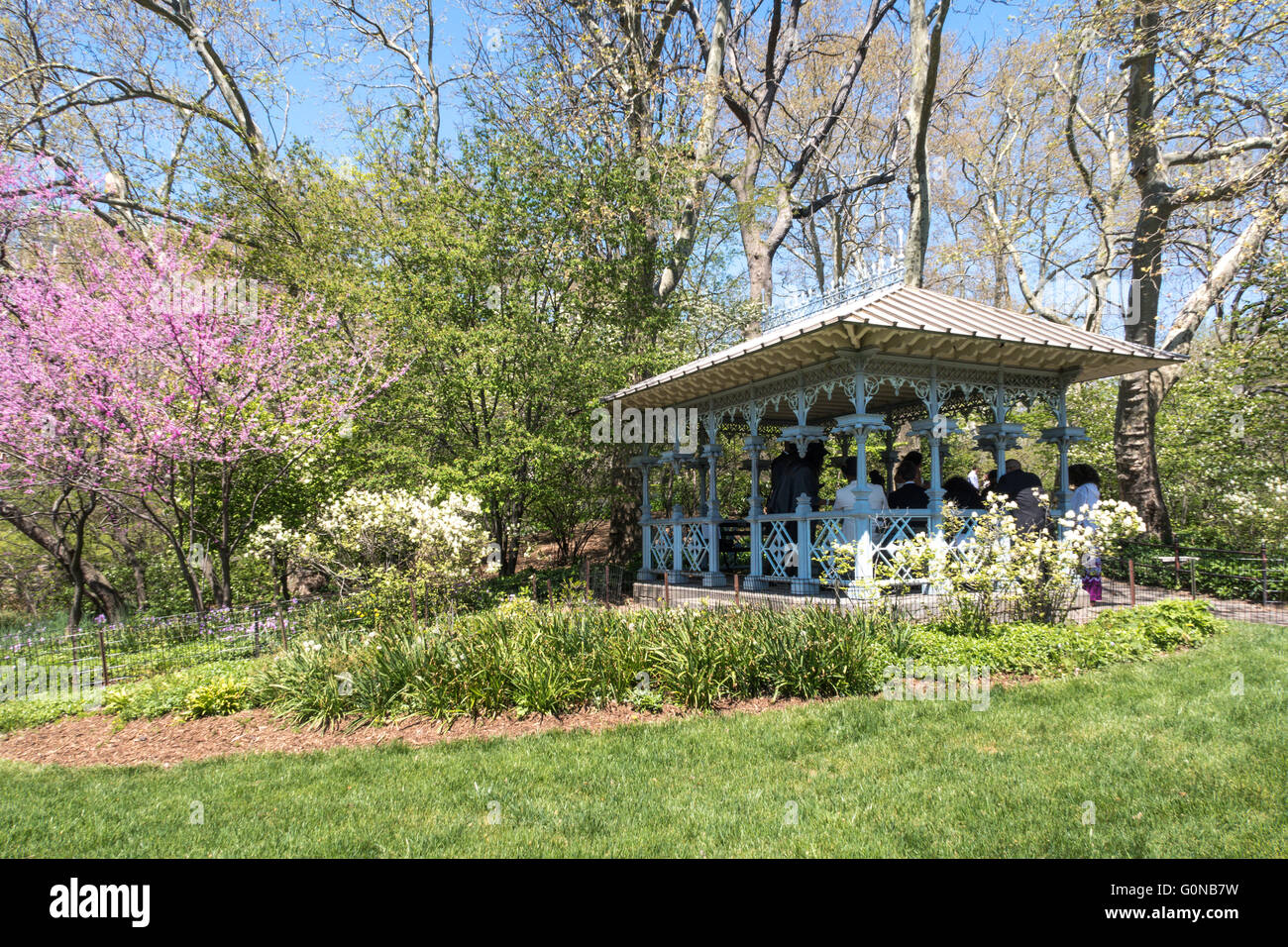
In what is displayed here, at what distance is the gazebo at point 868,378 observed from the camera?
8797 millimetres

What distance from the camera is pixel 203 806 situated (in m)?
4.39

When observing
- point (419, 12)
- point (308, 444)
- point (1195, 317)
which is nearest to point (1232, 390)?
point (1195, 317)

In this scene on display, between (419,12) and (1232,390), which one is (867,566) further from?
(419,12)

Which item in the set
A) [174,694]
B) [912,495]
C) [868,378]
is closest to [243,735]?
[174,694]

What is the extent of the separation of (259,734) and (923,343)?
8674mm

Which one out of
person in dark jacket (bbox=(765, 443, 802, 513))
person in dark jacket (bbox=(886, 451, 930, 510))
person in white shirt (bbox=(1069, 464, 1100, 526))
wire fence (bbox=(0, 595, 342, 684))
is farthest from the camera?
person in dark jacket (bbox=(765, 443, 802, 513))

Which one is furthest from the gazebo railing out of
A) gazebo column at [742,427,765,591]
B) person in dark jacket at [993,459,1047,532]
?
person in dark jacket at [993,459,1047,532]

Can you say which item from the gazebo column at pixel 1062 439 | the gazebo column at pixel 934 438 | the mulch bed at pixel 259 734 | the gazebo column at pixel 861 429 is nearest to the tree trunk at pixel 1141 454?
the gazebo column at pixel 1062 439

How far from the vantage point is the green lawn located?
3523mm

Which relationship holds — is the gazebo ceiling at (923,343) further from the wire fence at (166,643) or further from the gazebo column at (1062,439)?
the wire fence at (166,643)

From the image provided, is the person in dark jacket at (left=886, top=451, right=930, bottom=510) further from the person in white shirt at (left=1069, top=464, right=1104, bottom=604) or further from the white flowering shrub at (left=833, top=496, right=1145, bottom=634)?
the person in white shirt at (left=1069, top=464, right=1104, bottom=604)

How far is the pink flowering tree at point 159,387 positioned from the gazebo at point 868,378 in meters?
5.50

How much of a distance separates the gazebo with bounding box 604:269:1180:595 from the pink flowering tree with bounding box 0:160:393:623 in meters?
5.50

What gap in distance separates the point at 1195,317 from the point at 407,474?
1554 centimetres
